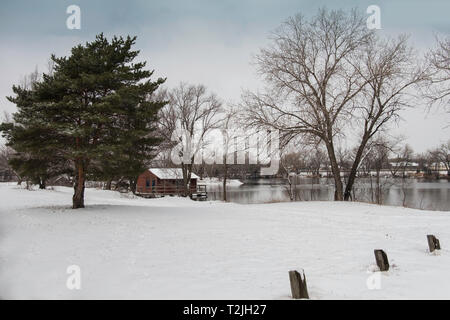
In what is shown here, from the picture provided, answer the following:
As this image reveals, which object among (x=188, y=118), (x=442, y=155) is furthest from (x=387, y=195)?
(x=442, y=155)

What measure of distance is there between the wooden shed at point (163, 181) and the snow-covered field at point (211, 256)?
84.2ft

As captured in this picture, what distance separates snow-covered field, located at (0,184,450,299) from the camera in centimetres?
536

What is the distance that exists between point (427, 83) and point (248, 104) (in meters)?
9.74

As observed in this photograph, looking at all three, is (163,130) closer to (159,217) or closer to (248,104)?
(248,104)

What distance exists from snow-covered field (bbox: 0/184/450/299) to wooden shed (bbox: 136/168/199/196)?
25674mm

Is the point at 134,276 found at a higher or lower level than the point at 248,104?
lower

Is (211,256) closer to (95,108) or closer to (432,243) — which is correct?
(432,243)

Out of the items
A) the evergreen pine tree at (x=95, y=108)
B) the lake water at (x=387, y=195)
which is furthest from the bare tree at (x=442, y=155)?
the evergreen pine tree at (x=95, y=108)

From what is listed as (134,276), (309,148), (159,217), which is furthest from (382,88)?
(134,276)

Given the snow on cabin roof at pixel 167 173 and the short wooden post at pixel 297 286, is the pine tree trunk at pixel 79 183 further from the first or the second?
the snow on cabin roof at pixel 167 173

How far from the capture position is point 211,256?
743 centimetres

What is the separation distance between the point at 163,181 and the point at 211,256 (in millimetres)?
35783

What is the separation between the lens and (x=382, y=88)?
18.5 meters

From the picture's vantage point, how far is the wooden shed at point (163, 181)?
3861 centimetres
